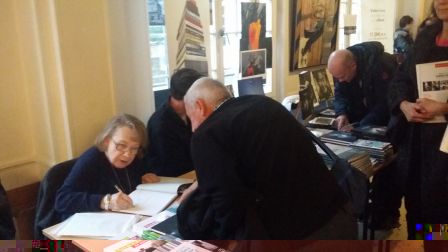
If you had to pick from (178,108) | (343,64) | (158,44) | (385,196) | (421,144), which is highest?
(158,44)

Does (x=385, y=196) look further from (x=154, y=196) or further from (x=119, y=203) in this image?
(x=119, y=203)

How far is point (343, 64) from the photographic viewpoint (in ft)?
5.39

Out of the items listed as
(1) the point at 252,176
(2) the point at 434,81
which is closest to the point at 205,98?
(1) the point at 252,176

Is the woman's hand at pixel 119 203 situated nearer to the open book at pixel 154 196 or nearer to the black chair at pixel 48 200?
the open book at pixel 154 196

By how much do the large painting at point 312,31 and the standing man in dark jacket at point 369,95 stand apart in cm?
16


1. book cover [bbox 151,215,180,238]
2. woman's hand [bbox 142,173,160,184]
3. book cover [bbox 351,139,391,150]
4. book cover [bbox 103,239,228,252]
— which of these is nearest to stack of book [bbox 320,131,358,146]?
book cover [bbox 351,139,391,150]

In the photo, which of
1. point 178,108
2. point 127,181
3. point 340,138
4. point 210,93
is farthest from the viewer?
point 340,138

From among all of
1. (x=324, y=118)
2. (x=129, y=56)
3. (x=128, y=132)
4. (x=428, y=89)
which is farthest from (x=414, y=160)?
(x=129, y=56)

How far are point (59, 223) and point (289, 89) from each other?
1.05 meters

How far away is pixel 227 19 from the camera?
1.59 m

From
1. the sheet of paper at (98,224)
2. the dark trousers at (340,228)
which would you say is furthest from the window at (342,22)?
the sheet of paper at (98,224)

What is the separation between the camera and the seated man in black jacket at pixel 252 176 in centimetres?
70

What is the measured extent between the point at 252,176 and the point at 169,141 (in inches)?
26.8

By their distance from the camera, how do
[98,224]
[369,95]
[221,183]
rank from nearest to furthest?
1. [221,183]
2. [98,224]
3. [369,95]
